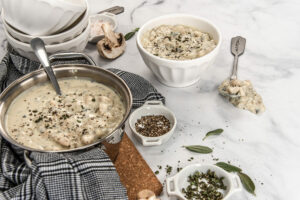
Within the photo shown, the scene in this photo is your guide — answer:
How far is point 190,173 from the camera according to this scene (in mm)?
1905

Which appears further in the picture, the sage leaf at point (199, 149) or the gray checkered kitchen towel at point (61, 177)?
the sage leaf at point (199, 149)

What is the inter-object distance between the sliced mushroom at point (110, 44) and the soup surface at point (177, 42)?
258 mm

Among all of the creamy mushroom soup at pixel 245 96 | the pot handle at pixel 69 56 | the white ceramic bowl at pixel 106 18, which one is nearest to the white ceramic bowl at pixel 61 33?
the pot handle at pixel 69 56

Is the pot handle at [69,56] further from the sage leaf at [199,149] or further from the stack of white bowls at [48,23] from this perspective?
the sage leaf at [199,149]

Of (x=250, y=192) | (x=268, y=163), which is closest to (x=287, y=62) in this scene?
(x=268, y=163)

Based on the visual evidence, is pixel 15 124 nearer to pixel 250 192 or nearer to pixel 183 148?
pixel 183 148

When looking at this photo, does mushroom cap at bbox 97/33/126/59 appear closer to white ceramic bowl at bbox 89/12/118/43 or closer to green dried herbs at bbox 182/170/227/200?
white ceramic bowl at bbox 89/12/118/43

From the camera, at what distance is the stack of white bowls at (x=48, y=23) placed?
218cm

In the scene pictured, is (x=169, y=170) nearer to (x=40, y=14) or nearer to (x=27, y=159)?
(x=27, y=159)

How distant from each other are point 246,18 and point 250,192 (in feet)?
5.18

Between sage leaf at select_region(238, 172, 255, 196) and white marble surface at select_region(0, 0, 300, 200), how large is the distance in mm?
29

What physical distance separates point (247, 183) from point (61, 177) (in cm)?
81

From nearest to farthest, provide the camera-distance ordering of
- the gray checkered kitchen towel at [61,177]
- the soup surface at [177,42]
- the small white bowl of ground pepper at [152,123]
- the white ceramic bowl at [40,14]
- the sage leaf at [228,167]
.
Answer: the gray checkered kitchen towel at [61,177]
the sage leaf at [228,167]
the small white bowl of ground pepper at [152,123]
the white ceramic bowl at [40,14]
the soup surface at [177,42]

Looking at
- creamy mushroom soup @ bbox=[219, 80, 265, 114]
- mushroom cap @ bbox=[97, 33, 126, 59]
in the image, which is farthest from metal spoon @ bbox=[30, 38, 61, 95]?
creamy mushroom soup @ bbox=[219, 80, 265, 114]
